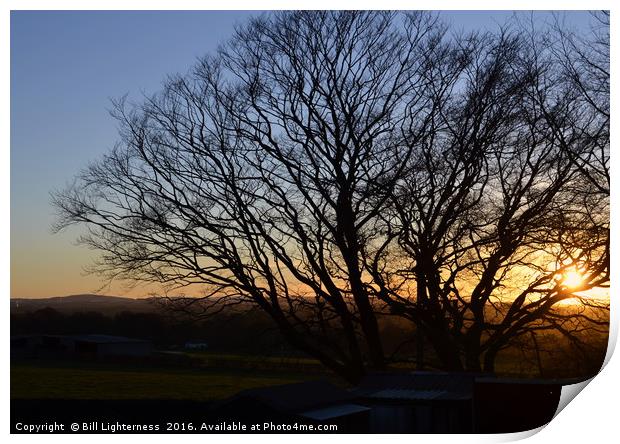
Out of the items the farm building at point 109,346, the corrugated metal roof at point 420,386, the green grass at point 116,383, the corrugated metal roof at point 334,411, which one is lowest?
the corrugated metal roof at point 334,411

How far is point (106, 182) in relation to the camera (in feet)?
16.6

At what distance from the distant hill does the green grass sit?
37cm

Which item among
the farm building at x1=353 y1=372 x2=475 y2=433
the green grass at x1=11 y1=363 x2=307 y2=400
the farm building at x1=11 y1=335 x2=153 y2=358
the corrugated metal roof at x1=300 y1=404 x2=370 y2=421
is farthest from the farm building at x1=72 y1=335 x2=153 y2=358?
the farm building at x1=353 y1=372 x2=475 y2=433

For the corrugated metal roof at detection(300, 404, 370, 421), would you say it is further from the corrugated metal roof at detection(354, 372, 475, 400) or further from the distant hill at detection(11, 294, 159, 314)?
the distant hill at detection(11, 294, 159, 314)

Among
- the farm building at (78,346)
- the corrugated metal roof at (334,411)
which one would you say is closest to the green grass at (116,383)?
the farm building at (78,346)

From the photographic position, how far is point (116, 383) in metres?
4.69

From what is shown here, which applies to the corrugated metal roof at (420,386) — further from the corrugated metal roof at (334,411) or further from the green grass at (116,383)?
the green grass at (116,383)

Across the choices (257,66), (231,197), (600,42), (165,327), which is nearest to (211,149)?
(231,197)

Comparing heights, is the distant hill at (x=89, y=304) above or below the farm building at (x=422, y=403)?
above

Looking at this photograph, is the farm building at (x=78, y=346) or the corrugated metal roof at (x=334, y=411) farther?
the farm building at (x=78, y=346)

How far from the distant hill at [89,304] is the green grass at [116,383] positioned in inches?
14.5

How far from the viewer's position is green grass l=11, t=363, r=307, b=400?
464 centimetres

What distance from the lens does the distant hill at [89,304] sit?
4672 millimetres
